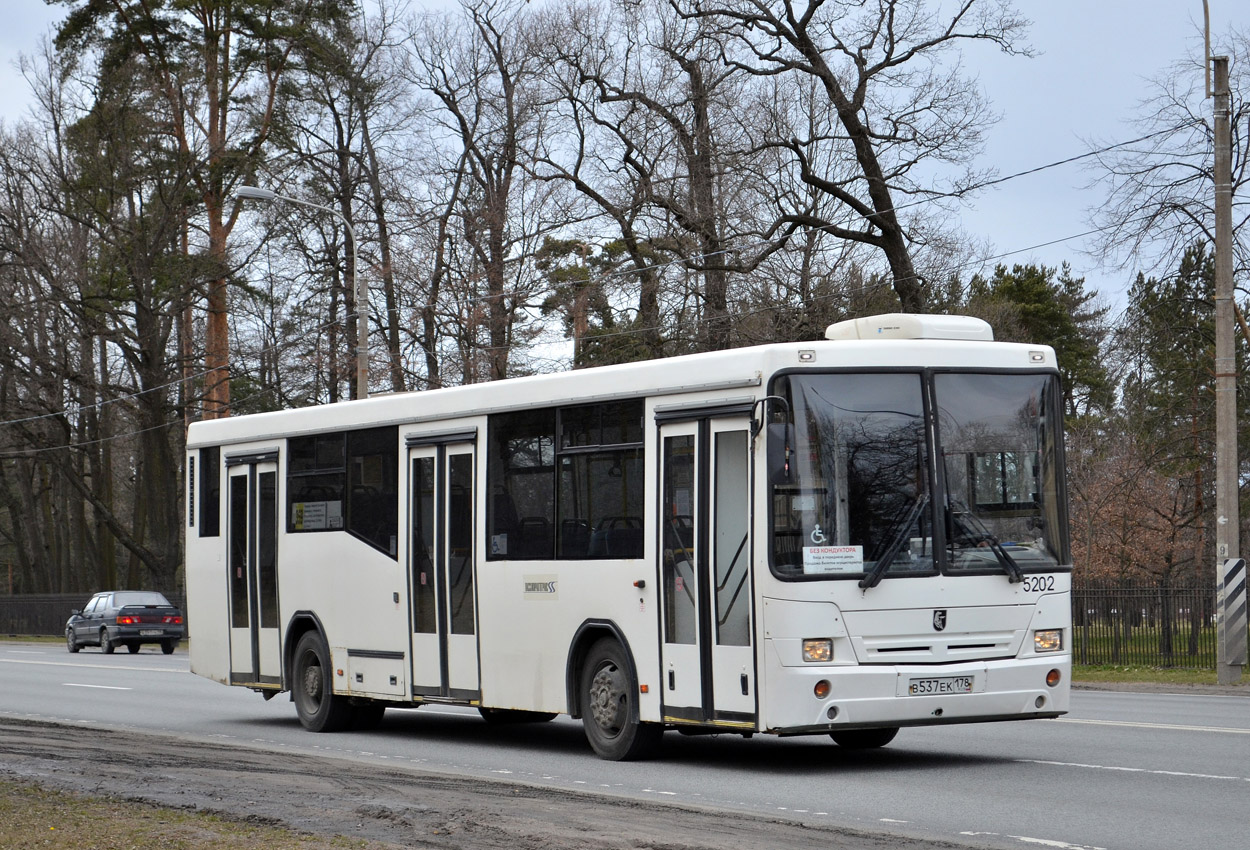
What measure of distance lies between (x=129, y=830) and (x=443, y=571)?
21.0 ft

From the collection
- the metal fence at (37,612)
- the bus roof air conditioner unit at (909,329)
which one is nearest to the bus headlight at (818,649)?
the bus roof air conditioner unit at (909,329)

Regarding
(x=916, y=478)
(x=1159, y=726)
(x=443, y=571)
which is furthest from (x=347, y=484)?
(x=1159, y=726)

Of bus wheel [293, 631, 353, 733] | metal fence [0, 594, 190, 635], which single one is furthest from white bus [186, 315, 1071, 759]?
metal fence [0, 594, 190, 635]

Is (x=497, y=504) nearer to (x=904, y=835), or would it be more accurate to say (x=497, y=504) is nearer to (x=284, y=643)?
(x=284, y=643)

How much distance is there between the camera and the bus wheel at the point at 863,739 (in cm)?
1388

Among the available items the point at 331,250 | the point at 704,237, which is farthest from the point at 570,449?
the point at 331,250

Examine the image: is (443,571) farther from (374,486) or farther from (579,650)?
(579,650)

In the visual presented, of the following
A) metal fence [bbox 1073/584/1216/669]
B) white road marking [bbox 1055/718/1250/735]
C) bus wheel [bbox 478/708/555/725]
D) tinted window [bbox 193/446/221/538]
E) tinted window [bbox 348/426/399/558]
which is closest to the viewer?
white road marking [bbox 1055/718/1250/735]

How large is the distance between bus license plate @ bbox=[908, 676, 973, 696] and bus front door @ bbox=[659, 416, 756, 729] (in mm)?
1136

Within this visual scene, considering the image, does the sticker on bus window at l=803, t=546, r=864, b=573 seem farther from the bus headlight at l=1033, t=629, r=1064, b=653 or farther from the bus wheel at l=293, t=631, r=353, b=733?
the bus wheel at l=293, t=631, r=353, b=733

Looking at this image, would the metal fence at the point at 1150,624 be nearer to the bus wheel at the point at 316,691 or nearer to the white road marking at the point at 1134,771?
the white road marking at the point at 1134,771

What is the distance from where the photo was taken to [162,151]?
150 ft

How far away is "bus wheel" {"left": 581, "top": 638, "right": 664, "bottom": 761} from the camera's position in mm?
12969

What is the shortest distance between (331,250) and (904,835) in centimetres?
3847
